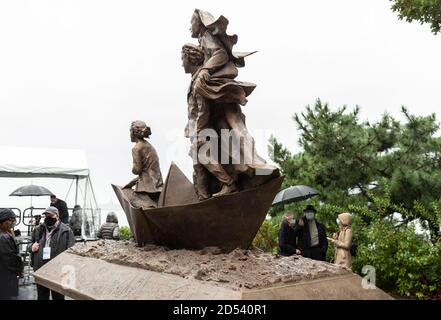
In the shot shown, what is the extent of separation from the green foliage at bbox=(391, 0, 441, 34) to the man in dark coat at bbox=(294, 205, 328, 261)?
391 cm

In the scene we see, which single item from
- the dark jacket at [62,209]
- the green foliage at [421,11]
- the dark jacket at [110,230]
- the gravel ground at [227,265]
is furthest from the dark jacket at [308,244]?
the dark jacket at [62,209]

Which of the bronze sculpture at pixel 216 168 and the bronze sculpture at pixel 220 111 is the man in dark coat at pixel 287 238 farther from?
the bronze sculpture at pixel 220 111

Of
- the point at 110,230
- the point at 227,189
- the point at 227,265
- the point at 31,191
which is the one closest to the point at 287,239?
the point at 227,189

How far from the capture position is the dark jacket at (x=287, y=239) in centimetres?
602

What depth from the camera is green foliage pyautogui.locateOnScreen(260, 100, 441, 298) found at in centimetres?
742

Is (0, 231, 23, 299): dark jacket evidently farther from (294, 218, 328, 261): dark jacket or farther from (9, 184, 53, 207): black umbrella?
(9, 184, 53, 207): black umbrella

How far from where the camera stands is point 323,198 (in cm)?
905

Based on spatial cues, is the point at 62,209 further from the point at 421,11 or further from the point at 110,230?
the point at 421,11

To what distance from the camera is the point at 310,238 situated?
616cm

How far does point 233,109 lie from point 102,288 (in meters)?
1.88

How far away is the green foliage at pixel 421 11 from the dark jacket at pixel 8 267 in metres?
6.68
